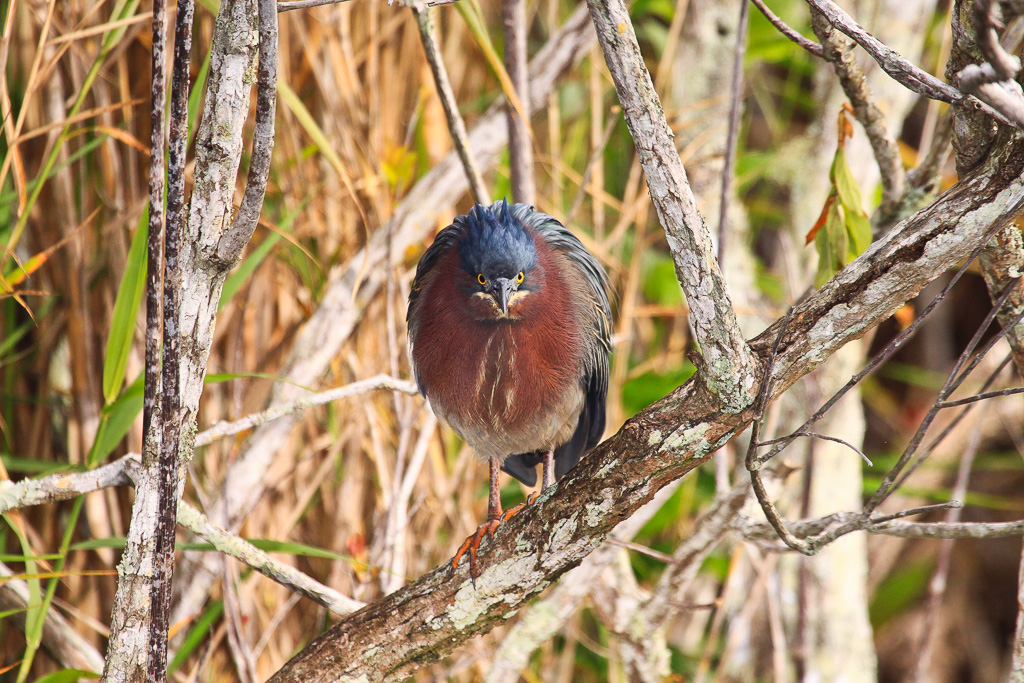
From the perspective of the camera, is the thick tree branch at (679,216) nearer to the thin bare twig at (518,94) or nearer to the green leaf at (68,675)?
the thin bare twig at (518,94)

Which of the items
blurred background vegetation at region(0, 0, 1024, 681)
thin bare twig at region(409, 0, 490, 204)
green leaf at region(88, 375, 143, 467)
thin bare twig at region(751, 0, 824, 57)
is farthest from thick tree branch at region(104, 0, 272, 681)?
thin bare twig at region(751, 0, 824, 57)

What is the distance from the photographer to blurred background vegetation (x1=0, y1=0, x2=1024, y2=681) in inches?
92.3

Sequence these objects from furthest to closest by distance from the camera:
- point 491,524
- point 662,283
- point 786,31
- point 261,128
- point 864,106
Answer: point 662,283 → point 491,524 → point 864,106 → point 786,31 → point 261,128

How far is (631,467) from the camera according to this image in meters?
1.69

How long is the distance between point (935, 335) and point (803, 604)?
3.21m

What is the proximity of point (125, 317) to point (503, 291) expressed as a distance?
99cm

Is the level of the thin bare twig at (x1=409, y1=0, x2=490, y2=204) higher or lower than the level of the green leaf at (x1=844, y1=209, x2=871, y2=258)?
higher

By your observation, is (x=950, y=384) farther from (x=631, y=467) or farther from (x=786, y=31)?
(x=786, y=31)

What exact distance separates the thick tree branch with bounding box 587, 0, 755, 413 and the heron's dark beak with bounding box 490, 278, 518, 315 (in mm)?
791

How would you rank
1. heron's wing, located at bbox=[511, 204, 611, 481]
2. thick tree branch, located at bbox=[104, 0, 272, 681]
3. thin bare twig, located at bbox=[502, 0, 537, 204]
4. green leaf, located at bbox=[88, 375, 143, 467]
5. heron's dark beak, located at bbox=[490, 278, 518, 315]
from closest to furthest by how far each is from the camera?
thick tree branch, located at bbox=[104, 0, 272, 681] < green leaf, located at bbox=[88, 375, 143, 467] < heron's dark beak, located at bbox=[490, 278, 518, 315] < heron's wing, located at bbox=[511, 204, 611, 481] < thin bare twig, located at bbox=[502, 0, 537, 204]

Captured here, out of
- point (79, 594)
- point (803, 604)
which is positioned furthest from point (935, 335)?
point (79, 594)

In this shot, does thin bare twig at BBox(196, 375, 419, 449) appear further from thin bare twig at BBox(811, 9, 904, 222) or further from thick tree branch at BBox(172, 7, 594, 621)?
thin bare twig at BBox(811, 9, 904, 222)

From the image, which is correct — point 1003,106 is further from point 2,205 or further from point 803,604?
point 2,205

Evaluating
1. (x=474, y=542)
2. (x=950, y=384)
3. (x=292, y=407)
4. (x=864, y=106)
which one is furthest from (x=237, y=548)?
(x=864, y=106)
